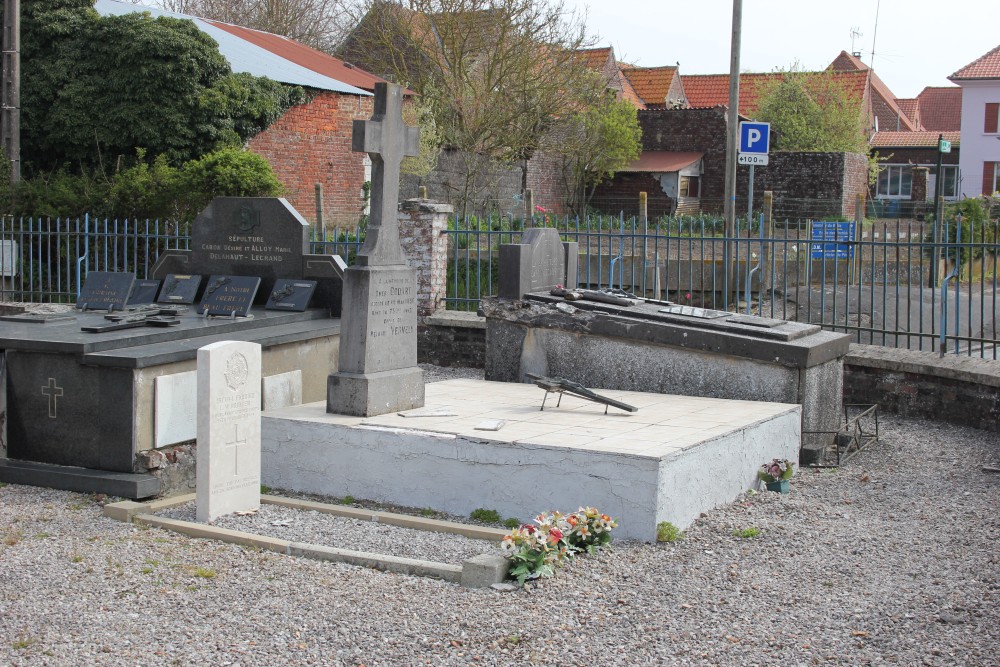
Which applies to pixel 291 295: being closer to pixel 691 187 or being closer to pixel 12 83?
pixel 12 83

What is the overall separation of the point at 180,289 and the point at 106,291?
63cm

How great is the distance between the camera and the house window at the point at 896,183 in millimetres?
49438

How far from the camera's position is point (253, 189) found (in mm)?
16109

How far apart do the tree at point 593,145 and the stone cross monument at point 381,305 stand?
21.5 m

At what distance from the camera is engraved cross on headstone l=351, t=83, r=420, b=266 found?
24.3 feet

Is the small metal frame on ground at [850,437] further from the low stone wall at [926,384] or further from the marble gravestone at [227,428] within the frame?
the marble gravestone at [227,428]

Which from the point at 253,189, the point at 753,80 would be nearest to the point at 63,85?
the point at 253,189

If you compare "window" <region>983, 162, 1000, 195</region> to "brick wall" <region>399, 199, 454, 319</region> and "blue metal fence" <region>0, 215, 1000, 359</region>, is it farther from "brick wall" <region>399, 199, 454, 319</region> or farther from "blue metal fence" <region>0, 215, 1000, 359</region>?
"brick wall" <region>399, 199, 454, 319</region>

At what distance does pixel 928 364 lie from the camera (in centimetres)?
938

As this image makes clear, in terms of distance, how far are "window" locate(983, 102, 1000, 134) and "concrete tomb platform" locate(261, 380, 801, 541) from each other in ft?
144

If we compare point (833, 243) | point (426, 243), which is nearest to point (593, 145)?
point (426, 243)

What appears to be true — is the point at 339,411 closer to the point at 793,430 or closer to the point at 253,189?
the point at 793,430

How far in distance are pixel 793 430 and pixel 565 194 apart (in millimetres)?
27680

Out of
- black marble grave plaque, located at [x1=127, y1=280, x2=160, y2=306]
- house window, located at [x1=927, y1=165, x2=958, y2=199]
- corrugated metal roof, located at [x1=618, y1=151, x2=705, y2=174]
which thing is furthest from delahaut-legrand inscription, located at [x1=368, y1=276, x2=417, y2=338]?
house window, located at [x1=927, y1=165, x2=958, y2=199]
